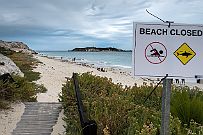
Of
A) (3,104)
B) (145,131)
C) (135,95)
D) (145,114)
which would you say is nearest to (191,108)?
(145,114)

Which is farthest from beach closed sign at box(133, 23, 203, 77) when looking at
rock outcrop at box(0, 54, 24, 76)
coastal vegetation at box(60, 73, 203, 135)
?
rock outcrop at box(0, 54, 24, 76)

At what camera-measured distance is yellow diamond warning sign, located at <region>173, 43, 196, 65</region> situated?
368 centimetres

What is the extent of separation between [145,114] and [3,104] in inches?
183

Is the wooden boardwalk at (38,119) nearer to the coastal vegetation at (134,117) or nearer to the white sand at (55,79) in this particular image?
the coastal vegetation at (134,117)

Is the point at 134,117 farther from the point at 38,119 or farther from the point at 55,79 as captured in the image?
the point at 55,79

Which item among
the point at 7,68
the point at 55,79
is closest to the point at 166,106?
the point at 7,68

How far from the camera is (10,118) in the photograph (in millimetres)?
8781

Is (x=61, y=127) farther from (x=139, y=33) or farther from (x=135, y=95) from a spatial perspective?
(x=139, y=33)

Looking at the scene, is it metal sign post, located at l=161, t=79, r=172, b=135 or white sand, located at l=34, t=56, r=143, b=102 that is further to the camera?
white sand, located at l=34, t=56, r=143, b=102

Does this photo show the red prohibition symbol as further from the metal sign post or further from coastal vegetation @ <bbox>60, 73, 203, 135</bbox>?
coastal vegetation @ <bbox>60, 73, 203, 135</bbox>

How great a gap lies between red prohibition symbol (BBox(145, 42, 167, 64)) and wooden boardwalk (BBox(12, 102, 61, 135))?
4.47m

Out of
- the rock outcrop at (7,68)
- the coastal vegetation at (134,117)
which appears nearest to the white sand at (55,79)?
the rock outcrop at (7,68)

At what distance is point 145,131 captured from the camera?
430cm

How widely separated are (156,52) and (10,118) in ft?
19.4
